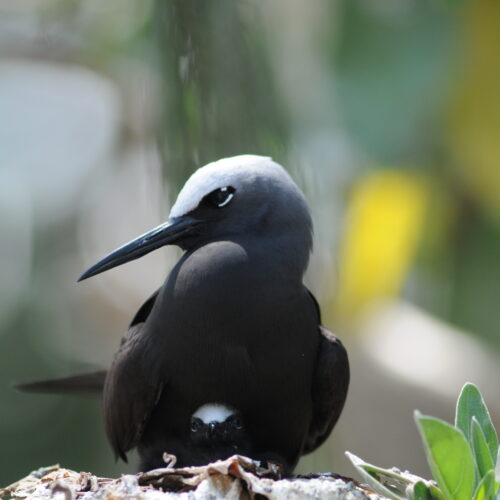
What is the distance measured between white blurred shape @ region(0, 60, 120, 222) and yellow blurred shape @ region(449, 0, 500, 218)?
3.21 metres

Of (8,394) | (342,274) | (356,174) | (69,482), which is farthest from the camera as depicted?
(8,394)

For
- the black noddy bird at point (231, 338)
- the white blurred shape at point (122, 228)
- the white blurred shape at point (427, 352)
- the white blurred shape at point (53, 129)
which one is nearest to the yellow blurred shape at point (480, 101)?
the white blurred shape at point (427, 352)

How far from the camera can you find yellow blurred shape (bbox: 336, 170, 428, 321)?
895 centimetres

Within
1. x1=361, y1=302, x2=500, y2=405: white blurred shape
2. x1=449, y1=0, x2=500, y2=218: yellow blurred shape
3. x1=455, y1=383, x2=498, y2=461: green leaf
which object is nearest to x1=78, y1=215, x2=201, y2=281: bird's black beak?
x1=455, y1=383, x2=498, y2=461: green leaf

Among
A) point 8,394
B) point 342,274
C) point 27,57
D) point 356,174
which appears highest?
point 27,57

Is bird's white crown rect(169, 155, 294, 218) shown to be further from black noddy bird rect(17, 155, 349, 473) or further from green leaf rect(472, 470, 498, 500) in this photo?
green leaf rect(472, 470, 498, 500)

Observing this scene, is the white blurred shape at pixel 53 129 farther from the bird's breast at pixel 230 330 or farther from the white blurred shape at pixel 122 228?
the bird's breast at pixel 230 330

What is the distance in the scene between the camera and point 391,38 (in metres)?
8.29

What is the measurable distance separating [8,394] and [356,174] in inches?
186

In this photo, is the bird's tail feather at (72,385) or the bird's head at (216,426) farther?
the bird's tail feather at (72,385)

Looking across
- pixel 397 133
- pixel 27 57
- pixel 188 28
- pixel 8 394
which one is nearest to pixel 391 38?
pixel 397 133

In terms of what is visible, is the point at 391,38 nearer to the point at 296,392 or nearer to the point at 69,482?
the point at 296,392

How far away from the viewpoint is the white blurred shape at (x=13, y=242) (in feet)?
38.9

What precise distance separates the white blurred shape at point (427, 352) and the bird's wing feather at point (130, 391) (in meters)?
4.67
